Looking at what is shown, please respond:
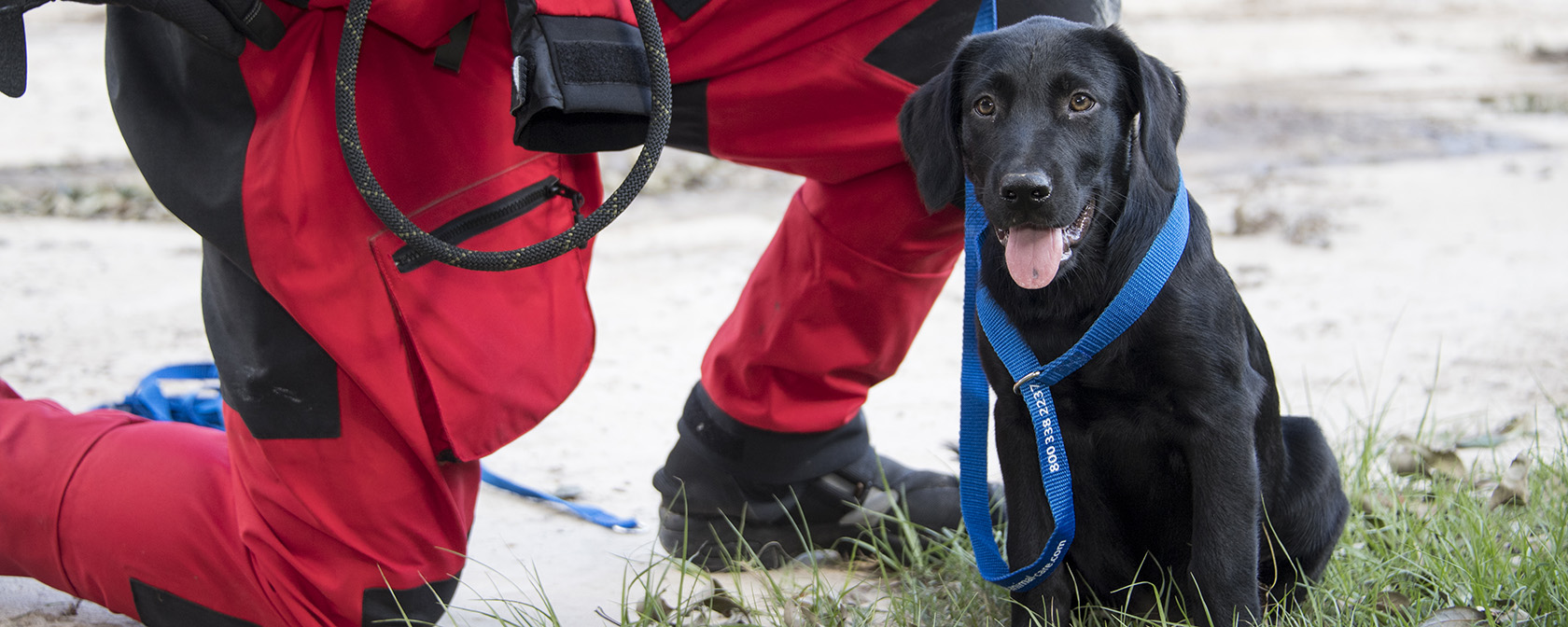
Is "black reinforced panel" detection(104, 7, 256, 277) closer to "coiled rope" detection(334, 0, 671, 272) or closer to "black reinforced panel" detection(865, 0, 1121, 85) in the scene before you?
"coiled rope" detection(334, 0, 671, 272)

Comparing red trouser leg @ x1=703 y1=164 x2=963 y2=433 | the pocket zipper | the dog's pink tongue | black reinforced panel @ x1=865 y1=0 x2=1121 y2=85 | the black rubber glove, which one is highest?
the black rubber glove

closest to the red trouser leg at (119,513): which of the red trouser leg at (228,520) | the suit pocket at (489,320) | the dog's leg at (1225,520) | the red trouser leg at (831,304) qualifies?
the red trouser leg at (228,520)

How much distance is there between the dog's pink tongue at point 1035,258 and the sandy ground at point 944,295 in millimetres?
818

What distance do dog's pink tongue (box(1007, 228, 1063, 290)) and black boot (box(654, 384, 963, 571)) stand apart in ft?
2.43

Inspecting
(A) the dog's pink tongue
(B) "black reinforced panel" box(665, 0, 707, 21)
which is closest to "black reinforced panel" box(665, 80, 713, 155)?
(B) "black reinforced panel" box(665, 0, 707, 21)

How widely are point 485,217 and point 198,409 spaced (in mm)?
1141

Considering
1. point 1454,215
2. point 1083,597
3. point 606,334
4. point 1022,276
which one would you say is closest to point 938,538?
point 1083,597

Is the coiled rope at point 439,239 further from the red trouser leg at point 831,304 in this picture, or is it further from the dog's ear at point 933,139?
the red trouser leg at point 831,304

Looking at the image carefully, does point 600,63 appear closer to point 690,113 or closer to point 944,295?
point 690,113

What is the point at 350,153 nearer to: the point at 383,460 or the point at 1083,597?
the point at 383,460

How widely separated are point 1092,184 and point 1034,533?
58 cm

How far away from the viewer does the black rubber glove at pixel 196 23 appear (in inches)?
63.1

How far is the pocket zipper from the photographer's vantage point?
186cm

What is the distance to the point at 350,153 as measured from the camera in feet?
5.47
